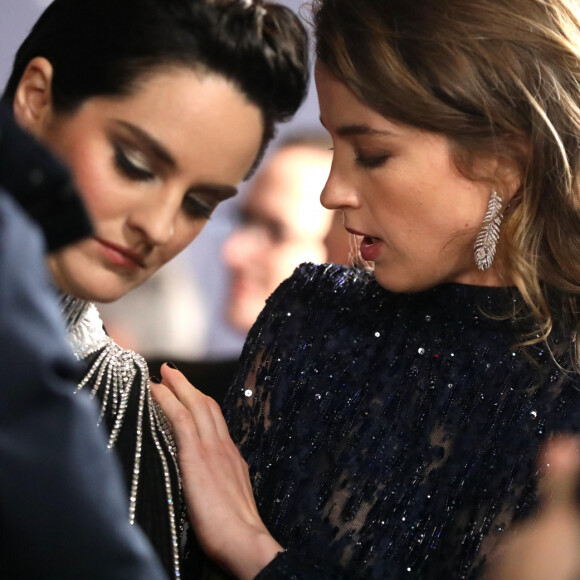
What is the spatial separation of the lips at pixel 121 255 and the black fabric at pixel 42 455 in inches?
13.6

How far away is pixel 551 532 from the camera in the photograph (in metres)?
1.05

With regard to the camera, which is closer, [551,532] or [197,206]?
[197,206]

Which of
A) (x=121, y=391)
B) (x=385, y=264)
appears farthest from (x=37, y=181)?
(x=385, y=264)

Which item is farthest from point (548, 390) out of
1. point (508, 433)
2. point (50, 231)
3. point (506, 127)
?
point (50, 231)

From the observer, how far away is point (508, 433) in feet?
3.63

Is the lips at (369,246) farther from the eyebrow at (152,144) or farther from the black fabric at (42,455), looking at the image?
the black fabric at (42,455)

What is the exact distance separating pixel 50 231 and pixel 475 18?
73cm

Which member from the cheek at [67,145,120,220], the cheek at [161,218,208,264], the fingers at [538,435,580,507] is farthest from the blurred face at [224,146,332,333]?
the fingers at [538,435,580,507]

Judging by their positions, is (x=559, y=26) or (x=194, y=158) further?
(x=559, y=26)

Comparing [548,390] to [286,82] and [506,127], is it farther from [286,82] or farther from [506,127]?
[286,82]

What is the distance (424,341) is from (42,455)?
2.60 feet

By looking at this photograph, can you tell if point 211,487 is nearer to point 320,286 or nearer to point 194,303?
point 194,303

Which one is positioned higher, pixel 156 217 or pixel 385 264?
pixel 156 217

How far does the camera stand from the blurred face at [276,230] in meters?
1.15
